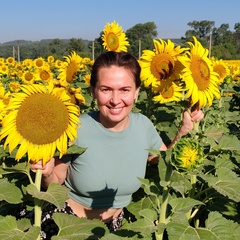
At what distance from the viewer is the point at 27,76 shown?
6.12m

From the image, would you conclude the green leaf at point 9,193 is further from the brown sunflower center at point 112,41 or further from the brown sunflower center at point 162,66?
the brown sunflower center at point 112,41

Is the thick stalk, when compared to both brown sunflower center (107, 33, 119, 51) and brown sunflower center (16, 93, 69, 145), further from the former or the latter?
brown sunflower center (107, 33, 119, 51)

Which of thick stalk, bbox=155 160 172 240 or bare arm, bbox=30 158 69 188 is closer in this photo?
thick stalk, bbox=155 160 172 240

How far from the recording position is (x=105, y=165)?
7.46ft

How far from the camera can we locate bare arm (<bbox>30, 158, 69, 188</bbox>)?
197 cm

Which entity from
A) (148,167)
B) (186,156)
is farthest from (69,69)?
(186,156)

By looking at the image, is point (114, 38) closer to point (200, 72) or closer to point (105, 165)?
point (200, 72)

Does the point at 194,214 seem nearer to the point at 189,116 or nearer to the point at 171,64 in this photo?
the point at 189,116

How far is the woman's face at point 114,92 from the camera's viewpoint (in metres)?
2.13

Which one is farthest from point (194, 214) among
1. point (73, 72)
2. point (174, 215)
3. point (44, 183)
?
point (73, 72)

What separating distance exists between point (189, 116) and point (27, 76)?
413 cm

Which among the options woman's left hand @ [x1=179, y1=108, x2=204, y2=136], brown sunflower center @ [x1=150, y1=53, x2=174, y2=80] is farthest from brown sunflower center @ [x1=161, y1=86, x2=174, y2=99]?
woman's left hand @ [x1=179, y1=108, x2=204, y2=136]

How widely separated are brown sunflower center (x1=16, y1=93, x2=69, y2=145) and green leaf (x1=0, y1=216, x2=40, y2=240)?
0.38 metres

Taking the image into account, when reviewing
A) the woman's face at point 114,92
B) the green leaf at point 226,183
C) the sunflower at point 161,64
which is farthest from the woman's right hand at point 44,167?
the sunflower at point 161,64
